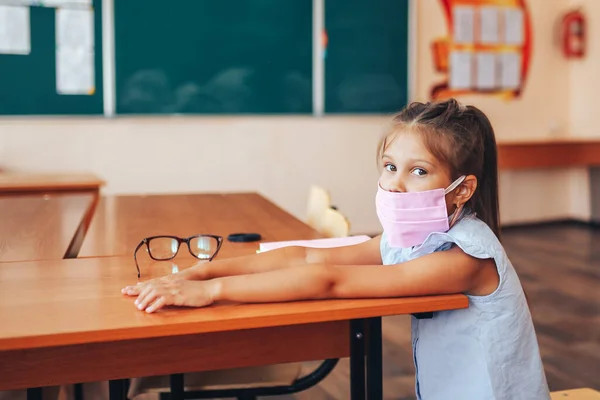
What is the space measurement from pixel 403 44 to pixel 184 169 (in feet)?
7.04

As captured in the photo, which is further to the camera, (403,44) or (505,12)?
(505,12)

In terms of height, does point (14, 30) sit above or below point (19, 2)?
below

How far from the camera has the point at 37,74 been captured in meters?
4.96

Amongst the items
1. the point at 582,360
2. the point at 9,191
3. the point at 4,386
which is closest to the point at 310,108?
the point at 9,191

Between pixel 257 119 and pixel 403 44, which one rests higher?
pixel 403 44

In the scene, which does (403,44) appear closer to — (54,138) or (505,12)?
(505,12)

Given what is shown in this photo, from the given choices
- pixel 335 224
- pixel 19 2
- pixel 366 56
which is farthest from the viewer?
pixel 366 56

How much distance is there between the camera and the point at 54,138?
5.11 meters

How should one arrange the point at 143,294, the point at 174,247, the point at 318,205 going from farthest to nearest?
the point at 318,205
the point at 174,247
the point at 143,294

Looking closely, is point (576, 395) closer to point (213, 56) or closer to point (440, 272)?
point (440, 272)

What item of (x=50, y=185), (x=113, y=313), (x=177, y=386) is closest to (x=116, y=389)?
(x=113, y=313)

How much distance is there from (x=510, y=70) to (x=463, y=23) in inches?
26.3

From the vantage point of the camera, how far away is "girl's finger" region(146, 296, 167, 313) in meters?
1.14

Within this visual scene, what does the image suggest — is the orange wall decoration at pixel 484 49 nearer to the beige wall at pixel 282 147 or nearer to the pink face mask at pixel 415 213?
the beige wall at pixel 282 147
